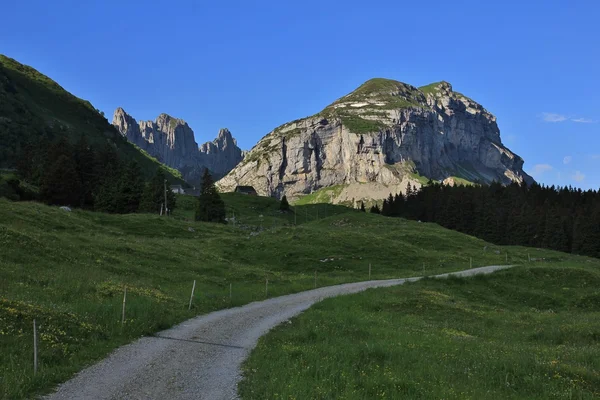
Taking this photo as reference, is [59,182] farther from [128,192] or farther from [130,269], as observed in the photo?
[130,269]

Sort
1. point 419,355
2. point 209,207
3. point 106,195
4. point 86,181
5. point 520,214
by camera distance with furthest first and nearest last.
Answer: point 520,214
point 209,207
point 86,181
point 106,195
point 419,355

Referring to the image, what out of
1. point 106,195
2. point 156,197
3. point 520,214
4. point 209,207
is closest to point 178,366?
point 106,195

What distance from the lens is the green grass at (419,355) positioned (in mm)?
12773

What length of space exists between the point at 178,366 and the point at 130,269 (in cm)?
2386

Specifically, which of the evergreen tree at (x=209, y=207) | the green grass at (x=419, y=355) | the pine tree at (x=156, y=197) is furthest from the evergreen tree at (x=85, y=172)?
the green grass at (x=419, y=355)

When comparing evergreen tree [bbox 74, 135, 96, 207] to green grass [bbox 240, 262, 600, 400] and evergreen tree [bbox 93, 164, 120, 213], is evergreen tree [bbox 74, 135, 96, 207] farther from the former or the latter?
green grass [bbox 240, 262, 600, 400]

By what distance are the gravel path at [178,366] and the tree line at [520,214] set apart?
122m

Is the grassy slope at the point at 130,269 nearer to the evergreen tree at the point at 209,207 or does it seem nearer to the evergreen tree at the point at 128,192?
the evergreen tree at the point at 128,192

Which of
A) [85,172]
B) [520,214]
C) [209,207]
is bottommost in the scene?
[209,207]

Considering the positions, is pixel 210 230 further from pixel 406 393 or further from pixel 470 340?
pixel 406 393

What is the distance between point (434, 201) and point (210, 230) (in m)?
115

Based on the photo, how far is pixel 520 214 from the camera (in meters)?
136

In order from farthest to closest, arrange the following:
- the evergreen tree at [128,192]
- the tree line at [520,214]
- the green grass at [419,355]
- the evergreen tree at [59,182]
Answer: the tree line at [520,214]
the evergreen tree at [128,192]
the evergreen tree at [59,182]
the green grass at [419,355]

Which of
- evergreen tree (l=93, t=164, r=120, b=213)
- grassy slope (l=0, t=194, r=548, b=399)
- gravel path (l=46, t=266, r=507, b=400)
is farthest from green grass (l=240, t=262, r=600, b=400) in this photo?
evergreen tree (l=93, t=164, r=120, b=213)
